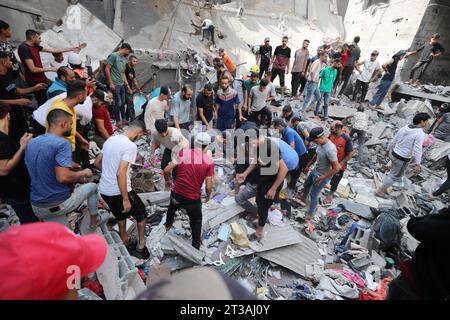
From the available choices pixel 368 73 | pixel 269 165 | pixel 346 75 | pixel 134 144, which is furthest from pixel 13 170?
pixel 346 75

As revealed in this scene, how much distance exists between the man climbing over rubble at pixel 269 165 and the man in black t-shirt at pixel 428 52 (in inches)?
365

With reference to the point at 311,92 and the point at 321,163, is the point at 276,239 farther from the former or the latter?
the point at 311,92

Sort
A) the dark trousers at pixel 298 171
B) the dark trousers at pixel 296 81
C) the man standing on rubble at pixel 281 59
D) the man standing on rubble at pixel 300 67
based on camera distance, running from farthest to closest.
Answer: the dark trousers at pixel 296 81, the man standing on rubble at pixel 300 67, the man standing on rubble at pixel 281 59, the dark trousers at pixel 298 171

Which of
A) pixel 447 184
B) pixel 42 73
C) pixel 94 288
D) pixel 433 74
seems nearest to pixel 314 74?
pixel 447 184

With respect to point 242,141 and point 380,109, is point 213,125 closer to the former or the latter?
point 242,141

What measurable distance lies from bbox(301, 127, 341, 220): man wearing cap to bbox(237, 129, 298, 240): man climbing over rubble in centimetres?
57

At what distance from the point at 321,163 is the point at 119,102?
531cm

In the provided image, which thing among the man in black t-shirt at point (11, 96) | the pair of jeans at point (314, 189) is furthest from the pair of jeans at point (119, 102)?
the pair of jeans at point (314, 189)

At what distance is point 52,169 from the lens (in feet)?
7.78

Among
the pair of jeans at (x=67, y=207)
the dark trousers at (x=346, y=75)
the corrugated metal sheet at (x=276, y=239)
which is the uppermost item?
the dark trousers at (x=346, y=75)

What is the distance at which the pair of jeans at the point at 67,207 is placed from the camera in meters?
2.51

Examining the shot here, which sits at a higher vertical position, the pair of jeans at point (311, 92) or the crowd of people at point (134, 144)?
the pair of jeans at point (311, 92)

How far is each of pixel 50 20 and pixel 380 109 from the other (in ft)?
45.5

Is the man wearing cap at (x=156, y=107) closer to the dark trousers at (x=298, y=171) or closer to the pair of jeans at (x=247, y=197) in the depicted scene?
the pair of jeans at (x=247, y=197)
